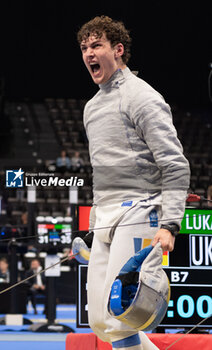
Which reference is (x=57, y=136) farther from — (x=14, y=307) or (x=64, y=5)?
(x=14, y=307)

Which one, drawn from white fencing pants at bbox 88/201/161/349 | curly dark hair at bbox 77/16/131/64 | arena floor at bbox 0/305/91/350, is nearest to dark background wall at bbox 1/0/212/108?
arena floor at bbox 0/305/91/350

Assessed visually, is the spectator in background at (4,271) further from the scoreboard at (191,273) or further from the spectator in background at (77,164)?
the scoreboard at (191,273)

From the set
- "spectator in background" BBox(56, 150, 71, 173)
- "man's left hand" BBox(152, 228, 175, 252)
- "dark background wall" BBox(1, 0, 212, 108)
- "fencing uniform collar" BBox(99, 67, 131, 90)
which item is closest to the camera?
"man's left hand" BBox(152, 228, 175, 252)

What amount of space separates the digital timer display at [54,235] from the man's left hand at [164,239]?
13.2 ft

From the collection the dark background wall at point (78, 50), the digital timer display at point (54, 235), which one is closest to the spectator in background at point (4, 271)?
the digital timer display at point (54, 235)

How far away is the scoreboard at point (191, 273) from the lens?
4.53 metres

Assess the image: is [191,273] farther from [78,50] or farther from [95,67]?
[78,50]

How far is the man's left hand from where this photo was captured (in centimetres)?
278

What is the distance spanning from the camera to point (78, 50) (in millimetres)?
19562

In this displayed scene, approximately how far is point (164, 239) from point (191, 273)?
186 cm

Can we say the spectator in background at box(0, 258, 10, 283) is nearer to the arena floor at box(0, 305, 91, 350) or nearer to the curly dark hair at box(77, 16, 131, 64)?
the arena floor at box(0, 305, 91, 350)

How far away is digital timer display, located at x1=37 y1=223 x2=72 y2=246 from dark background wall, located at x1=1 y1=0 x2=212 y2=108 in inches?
436

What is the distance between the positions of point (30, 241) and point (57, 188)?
268 cm

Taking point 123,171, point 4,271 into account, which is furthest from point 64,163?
point 123,171
